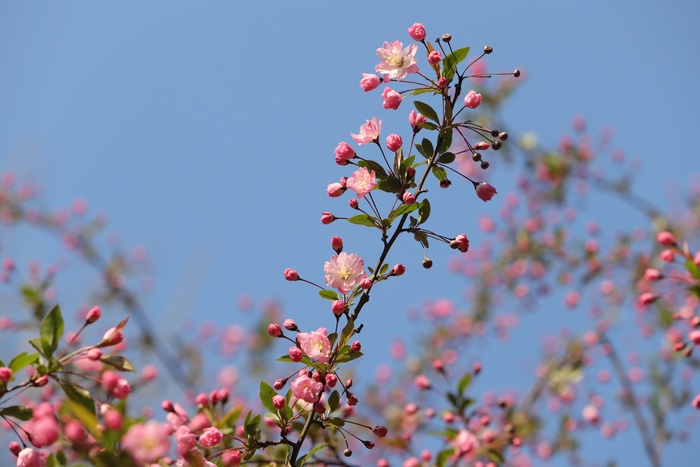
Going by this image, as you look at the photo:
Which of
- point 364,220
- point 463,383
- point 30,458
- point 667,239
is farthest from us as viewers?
point 463,383

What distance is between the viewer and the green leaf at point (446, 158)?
1735 mm

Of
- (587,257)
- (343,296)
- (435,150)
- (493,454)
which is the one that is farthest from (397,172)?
(587,257)

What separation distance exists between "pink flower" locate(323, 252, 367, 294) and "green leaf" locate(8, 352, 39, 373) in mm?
876

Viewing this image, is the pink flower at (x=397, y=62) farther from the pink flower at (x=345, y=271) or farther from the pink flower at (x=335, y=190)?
the pink flower at (x=345, y=271)

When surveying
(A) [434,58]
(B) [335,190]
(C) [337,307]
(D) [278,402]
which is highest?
(A) [434,58]

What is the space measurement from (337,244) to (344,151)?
0.97 feet

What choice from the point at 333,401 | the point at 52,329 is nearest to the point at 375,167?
the point at 333,401

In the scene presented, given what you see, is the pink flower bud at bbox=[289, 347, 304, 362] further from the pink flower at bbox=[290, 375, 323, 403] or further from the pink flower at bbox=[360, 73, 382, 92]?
the pink flower at bbox=[360, 73, 382, 92]

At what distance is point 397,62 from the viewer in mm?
1859

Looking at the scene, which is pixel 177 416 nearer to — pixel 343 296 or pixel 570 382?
pixel 343 296

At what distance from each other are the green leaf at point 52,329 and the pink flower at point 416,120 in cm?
119

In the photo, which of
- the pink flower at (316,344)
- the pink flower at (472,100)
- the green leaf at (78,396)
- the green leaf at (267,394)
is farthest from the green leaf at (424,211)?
the green leaf at (78,396)

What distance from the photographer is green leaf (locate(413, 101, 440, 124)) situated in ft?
5.71

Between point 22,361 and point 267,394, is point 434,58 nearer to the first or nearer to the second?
point 267,394
